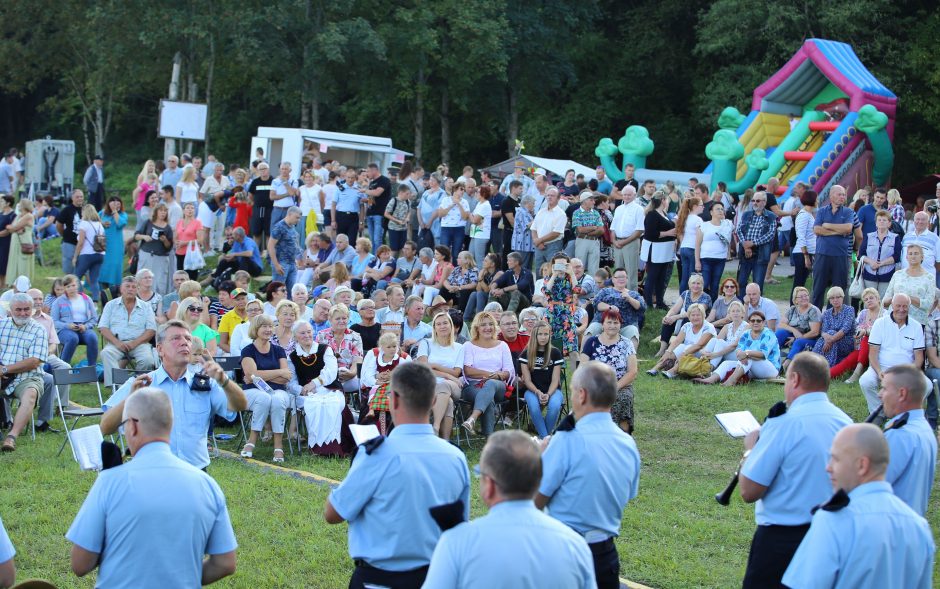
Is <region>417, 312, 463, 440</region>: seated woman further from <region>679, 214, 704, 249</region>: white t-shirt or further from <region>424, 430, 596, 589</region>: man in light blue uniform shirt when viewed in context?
<region>424, 430, 596, 589</region>: man in light blue uniform shirt

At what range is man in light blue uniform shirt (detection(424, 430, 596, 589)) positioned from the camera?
3346 millimetres

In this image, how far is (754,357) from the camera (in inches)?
486

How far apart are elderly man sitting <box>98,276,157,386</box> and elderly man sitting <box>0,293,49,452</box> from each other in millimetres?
1704

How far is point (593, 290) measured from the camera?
13.6 m

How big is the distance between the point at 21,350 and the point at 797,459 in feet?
23.8

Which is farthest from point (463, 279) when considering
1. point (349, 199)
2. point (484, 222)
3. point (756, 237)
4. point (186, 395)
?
point (186, 395)

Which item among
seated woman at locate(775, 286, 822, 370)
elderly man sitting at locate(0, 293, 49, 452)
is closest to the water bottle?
elderly man sitting at locate(0, 293, 49, 452)

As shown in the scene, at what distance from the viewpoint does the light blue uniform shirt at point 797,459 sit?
4.78m

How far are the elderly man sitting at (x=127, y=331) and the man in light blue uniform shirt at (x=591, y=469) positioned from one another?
777cm

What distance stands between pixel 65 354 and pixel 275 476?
4.34 m

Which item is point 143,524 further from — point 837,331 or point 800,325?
point 800,325

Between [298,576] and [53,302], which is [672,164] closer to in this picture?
[53,302]

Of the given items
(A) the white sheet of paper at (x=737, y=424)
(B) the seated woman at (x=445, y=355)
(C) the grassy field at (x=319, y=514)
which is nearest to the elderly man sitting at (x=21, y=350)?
(C) the grassy field at (x=319, y=514)

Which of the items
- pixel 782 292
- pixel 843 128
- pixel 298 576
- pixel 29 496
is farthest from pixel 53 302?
pixel 843 128
